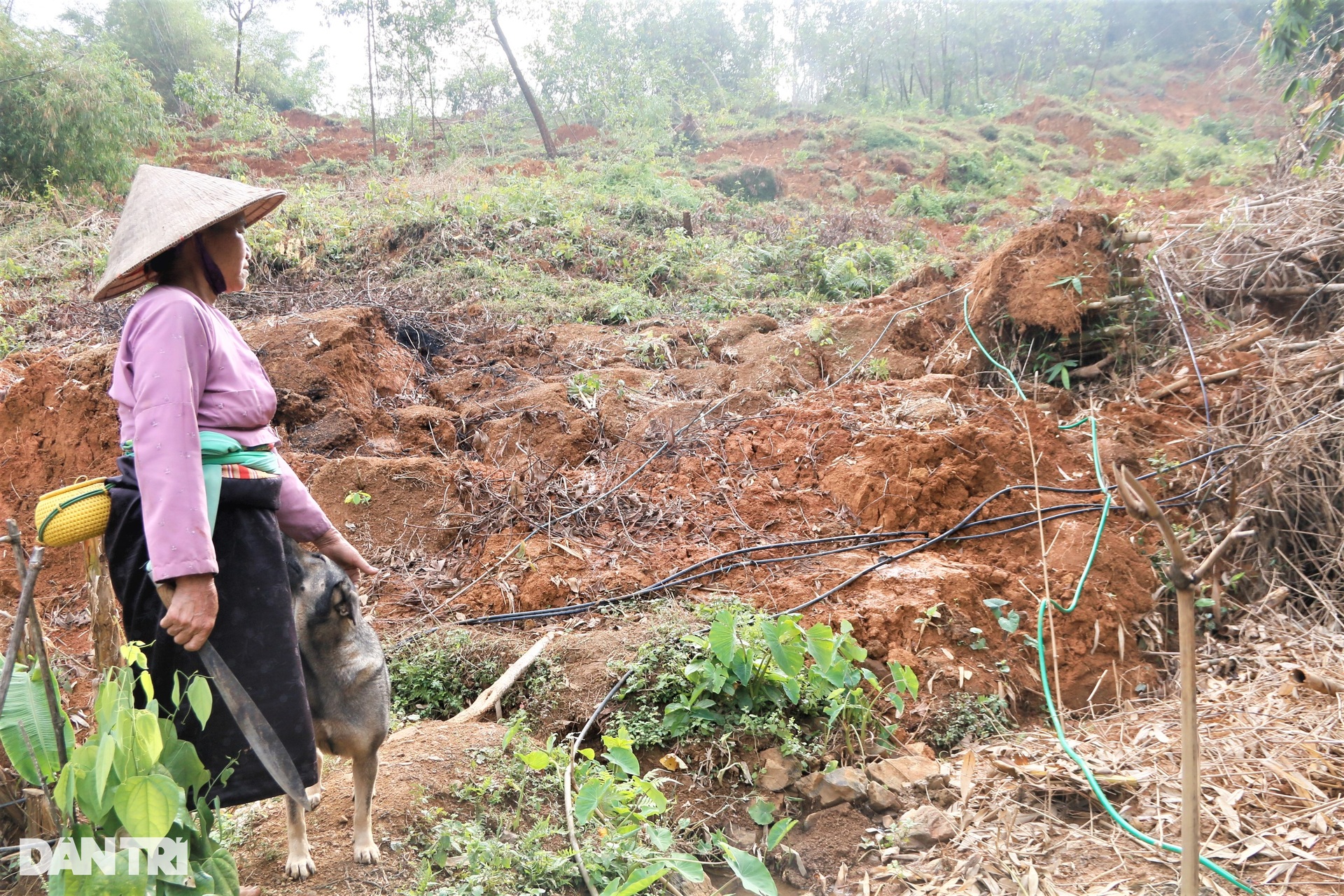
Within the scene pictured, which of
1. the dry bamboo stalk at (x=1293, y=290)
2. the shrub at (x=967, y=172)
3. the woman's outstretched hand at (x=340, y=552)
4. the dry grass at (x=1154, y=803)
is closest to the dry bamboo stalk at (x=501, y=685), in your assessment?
the woman's outstretched hand at (x=340, y=552)

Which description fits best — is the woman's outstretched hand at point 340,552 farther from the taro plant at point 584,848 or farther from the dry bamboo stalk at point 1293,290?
the dry bamboo stalk at point 1293,290

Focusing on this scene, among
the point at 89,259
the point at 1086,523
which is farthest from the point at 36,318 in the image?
the point at 1086,523

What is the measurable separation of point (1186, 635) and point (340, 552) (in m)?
1.76

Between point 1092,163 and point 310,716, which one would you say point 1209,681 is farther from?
point 1092,163

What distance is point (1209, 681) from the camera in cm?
320

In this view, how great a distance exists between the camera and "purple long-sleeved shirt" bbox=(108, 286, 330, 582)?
1549 mm

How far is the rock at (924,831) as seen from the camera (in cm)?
243

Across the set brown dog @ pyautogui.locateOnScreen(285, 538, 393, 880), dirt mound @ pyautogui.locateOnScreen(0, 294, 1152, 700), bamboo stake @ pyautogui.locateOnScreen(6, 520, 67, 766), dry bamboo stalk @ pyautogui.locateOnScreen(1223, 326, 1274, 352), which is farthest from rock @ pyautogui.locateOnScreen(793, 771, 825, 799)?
dry bamboo stalk @ pyautogui.locateOnScreen(1223, 326, 1274, 352)

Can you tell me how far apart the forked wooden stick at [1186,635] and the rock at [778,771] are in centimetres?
162

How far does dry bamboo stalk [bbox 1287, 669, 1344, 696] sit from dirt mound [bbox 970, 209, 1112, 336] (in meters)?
2.69

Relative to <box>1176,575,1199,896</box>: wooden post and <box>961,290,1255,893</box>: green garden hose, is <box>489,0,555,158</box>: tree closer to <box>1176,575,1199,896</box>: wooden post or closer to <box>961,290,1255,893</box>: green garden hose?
<box>961,290,1255,893</box>: green garden hose

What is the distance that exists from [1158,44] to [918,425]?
31.6 metres

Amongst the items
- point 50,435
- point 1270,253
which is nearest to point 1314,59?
point 1270,253

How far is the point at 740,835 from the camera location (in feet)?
8.58
